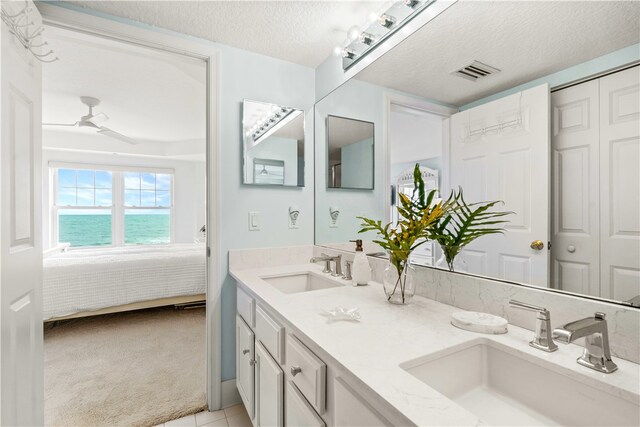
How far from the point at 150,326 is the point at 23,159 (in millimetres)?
2411

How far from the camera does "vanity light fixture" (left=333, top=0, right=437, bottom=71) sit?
1.39 m

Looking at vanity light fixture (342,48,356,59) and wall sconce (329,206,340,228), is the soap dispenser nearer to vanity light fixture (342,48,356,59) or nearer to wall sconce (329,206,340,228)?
wall sconce (329,206,340,228)

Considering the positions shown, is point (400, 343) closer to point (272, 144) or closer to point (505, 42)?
point (505, 42)

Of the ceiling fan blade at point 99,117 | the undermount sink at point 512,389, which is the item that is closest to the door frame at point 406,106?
the undermount sink at point 512,389

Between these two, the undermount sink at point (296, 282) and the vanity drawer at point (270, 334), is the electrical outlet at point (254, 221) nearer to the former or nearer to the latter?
the undermount sink at point (296, 282)

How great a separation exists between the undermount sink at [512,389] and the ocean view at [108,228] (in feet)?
20.2

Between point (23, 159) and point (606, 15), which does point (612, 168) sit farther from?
point (23, 159)

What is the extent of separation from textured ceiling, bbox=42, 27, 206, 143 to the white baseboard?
197 centimetres

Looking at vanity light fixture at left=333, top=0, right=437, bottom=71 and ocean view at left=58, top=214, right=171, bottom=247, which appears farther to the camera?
ocean view at left=58, top=214, right=171, bottom=247

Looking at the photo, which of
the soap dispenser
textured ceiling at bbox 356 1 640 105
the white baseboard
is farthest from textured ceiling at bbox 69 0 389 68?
the white baseboard

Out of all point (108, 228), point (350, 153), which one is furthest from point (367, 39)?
point (108, 228)

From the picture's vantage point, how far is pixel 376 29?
159 centimetres

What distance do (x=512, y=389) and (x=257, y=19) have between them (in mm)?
1881

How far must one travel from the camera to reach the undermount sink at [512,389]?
0.65 metres
